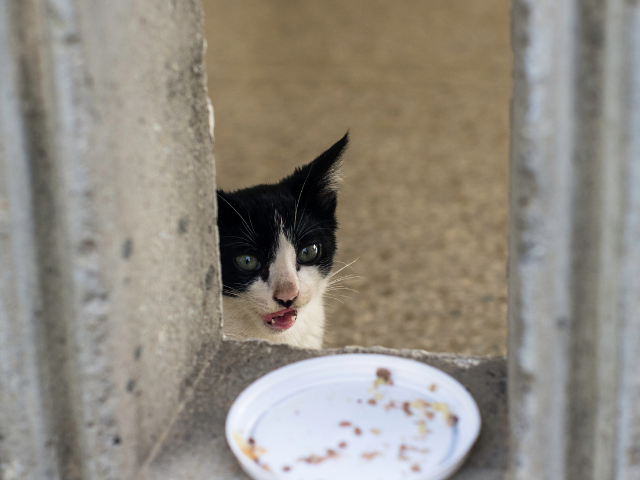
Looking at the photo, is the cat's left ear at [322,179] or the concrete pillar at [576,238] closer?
the concrete pillar at [576,238]

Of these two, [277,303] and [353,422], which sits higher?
[353,422]

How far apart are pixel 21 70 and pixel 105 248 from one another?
11.1 inches

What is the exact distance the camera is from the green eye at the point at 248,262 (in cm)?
209

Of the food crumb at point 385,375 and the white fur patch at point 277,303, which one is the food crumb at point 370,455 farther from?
the white fur patch at point 277,303

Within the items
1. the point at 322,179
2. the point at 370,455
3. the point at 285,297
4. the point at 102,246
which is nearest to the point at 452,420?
the point at 370,455

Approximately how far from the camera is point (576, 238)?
3.05 ft

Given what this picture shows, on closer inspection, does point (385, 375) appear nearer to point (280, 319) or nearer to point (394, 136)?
point (280, 319)

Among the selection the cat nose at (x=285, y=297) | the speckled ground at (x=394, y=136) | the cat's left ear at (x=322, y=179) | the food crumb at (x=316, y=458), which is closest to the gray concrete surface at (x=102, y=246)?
the food crumb at (x=316, y=458)

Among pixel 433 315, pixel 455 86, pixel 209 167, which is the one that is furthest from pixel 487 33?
pixel 209 167

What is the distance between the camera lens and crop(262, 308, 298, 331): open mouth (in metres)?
2.12

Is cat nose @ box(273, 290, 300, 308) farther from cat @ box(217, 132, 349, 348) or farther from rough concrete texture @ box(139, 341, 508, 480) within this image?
rough concrete texture @ box(139, 341, 508, 480)

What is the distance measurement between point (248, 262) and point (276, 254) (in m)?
0.09

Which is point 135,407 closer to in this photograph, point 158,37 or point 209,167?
point 209,167

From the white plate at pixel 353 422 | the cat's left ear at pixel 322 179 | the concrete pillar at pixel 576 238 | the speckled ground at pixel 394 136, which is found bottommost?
the speckled ground at pixel 394 136
